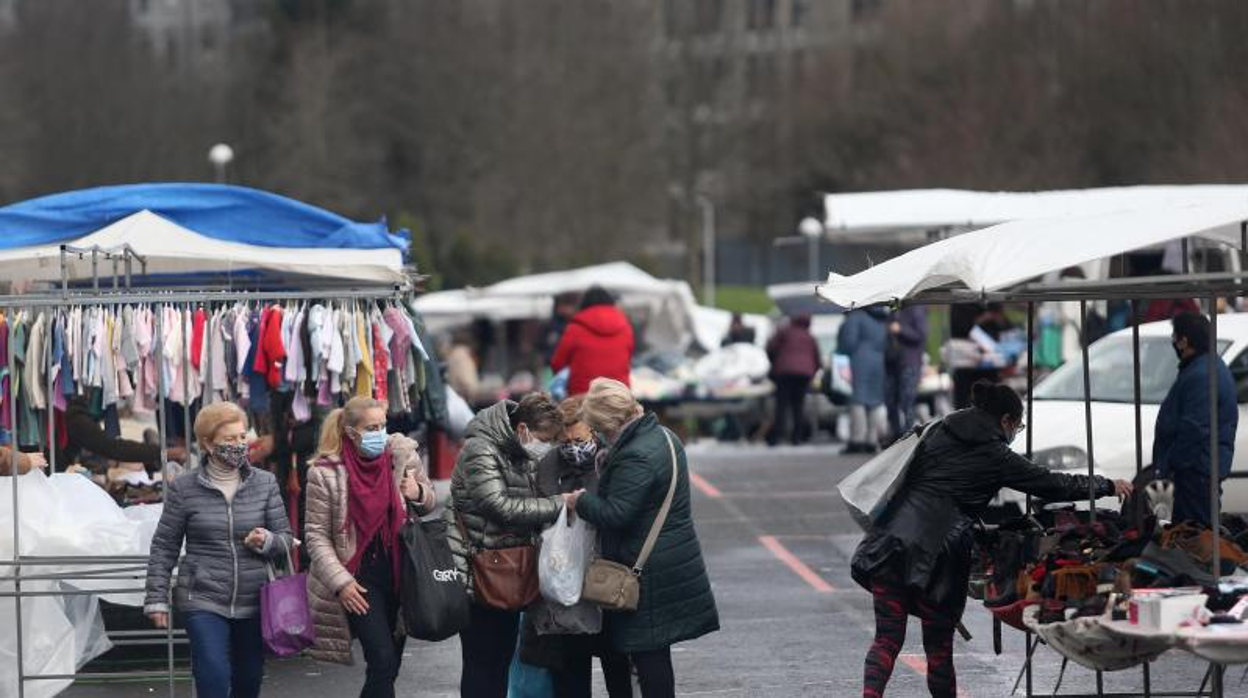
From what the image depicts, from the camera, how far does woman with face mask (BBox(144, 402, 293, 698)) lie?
955 cm

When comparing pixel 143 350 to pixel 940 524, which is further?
pixel 143 350

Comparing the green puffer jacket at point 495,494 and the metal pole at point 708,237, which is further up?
the metal pole at point 708,237

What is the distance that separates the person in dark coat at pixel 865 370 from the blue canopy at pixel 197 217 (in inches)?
426

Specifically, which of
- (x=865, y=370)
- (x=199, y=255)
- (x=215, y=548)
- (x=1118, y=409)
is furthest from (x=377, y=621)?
(x=865, y=370)

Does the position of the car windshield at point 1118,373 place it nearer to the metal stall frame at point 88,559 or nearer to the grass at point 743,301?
the metal stall frame at point 88,559

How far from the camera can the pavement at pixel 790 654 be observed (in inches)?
458

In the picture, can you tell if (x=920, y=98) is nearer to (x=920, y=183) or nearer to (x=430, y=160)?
(x=920, y=183)

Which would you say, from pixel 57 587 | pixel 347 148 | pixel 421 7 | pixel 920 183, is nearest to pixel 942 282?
pixel 57 587

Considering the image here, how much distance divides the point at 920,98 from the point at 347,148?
66.3ft

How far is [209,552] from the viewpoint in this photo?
378 inches

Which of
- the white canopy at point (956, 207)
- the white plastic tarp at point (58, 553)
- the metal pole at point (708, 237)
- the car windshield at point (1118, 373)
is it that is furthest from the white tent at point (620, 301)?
the white plastic tarp at point (58, 553)

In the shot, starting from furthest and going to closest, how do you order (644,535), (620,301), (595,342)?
(620,301) → (595,342) → (644,535)

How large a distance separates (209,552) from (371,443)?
2.62 ft

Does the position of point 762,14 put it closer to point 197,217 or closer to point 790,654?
point 197,217
